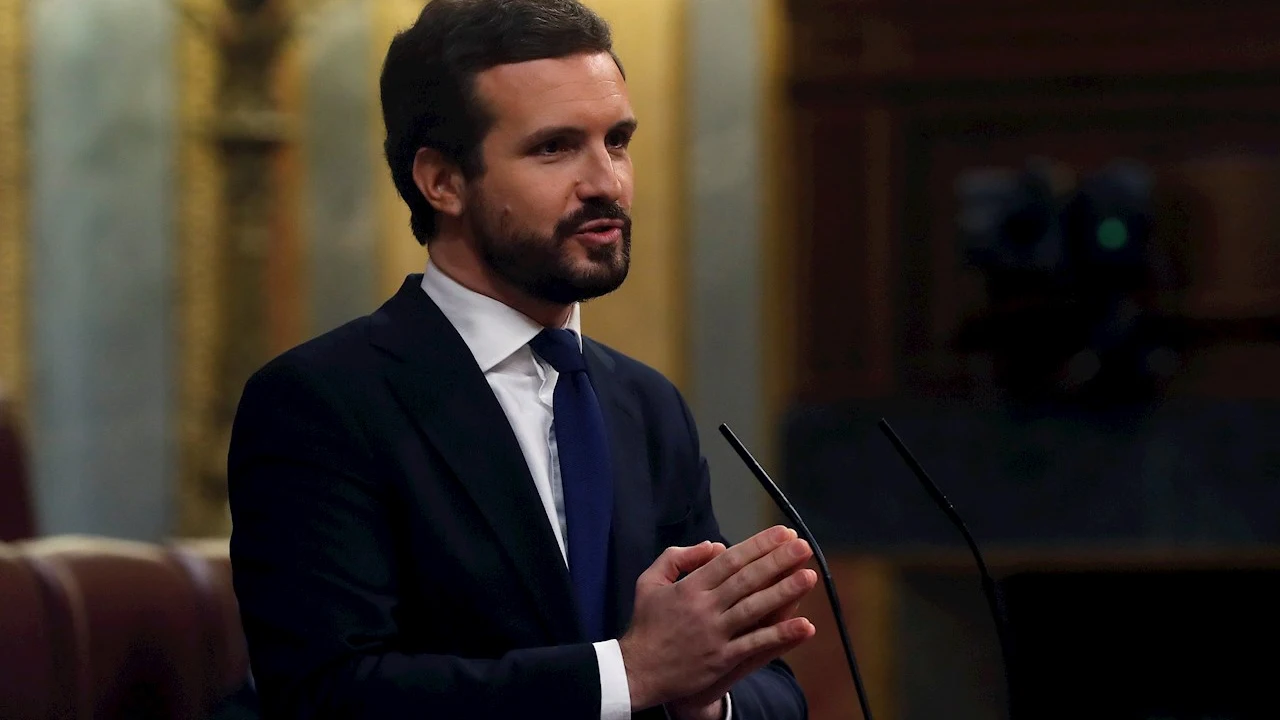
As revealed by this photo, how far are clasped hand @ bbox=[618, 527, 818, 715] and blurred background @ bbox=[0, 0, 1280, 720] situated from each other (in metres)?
3.00

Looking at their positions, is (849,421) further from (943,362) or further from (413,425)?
(413,425)

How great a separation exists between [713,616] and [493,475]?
26 cm

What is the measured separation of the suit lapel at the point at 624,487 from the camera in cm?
144

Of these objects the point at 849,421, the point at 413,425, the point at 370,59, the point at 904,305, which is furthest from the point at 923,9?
the point at 413,425

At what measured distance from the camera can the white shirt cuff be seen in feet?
4.28

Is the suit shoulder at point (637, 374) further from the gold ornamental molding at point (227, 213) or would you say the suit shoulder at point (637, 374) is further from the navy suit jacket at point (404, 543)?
the gold ornamental molding at point (227, 213)

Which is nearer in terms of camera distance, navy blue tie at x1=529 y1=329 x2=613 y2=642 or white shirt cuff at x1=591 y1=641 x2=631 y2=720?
white shirt cuff at x1=591 y1=641 x2=631 y2=720

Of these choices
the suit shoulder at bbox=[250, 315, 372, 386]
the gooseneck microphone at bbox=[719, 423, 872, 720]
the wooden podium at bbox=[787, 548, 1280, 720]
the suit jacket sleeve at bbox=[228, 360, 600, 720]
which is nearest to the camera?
the gooseneck microphone at bbox=[719, 423, 872, 720]

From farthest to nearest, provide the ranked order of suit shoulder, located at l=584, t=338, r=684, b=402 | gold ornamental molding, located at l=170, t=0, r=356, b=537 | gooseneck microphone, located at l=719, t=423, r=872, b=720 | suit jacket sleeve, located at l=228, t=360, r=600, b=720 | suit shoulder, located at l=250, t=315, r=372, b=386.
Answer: gold ornamental molding, located at l=170, t=0, r=356, b=537
suit shoulder, located at l=584, t=338, r=684, b=402
suit shoulder, located at l=250, t=315, r=372, b=386
suit jacket sleeve, located at l=228, t=360, r=600, b=720
gooseneck microphone, located at l=719, t=423, r=872, b=720

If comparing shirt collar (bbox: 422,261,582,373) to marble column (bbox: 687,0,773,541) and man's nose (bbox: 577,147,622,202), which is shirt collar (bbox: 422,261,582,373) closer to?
man's nose (bbox: 577,147,622,202)

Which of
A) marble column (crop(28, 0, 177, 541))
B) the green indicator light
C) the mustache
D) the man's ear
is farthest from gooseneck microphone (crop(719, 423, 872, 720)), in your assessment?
marble column (crop(28, 0, 177, 541))

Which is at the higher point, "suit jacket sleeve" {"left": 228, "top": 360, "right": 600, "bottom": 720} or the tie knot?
the tie knot

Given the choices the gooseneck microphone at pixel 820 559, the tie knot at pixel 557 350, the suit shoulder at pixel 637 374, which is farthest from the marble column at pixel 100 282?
the gooseneck microphone at pixel 820 559

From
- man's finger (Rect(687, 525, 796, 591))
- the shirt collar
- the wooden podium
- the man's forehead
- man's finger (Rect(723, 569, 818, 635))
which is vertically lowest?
the wooden podium
